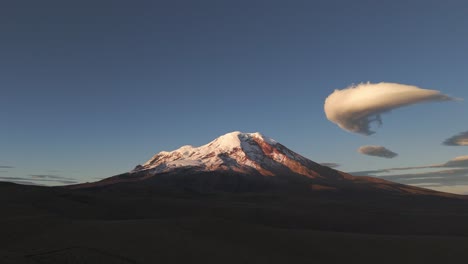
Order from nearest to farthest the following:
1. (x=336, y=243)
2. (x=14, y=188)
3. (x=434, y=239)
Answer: (x=336, y=243), (x=434, y=239), (x=14, y=188)

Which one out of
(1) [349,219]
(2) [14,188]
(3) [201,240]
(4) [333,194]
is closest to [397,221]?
(1) [349,219]

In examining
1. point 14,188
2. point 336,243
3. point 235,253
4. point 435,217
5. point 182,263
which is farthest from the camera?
point 14,188

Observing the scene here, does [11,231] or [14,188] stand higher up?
[14,188]

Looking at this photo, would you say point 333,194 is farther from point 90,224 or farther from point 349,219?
point 90,224

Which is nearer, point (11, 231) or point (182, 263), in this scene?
point (182, 263)

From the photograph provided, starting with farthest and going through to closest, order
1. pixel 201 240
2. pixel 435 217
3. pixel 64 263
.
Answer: pixel 435 217 < pixel 201 240 < pixel 64 263

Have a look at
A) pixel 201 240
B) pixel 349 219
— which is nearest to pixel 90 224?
pixel 201 240

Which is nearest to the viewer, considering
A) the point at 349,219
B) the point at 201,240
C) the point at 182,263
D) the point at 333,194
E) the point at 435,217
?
the point at 182,263

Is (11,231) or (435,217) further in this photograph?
(435,217)

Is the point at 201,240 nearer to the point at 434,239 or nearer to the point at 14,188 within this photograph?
the point at 434,239

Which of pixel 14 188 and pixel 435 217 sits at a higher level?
pixel 14 188
